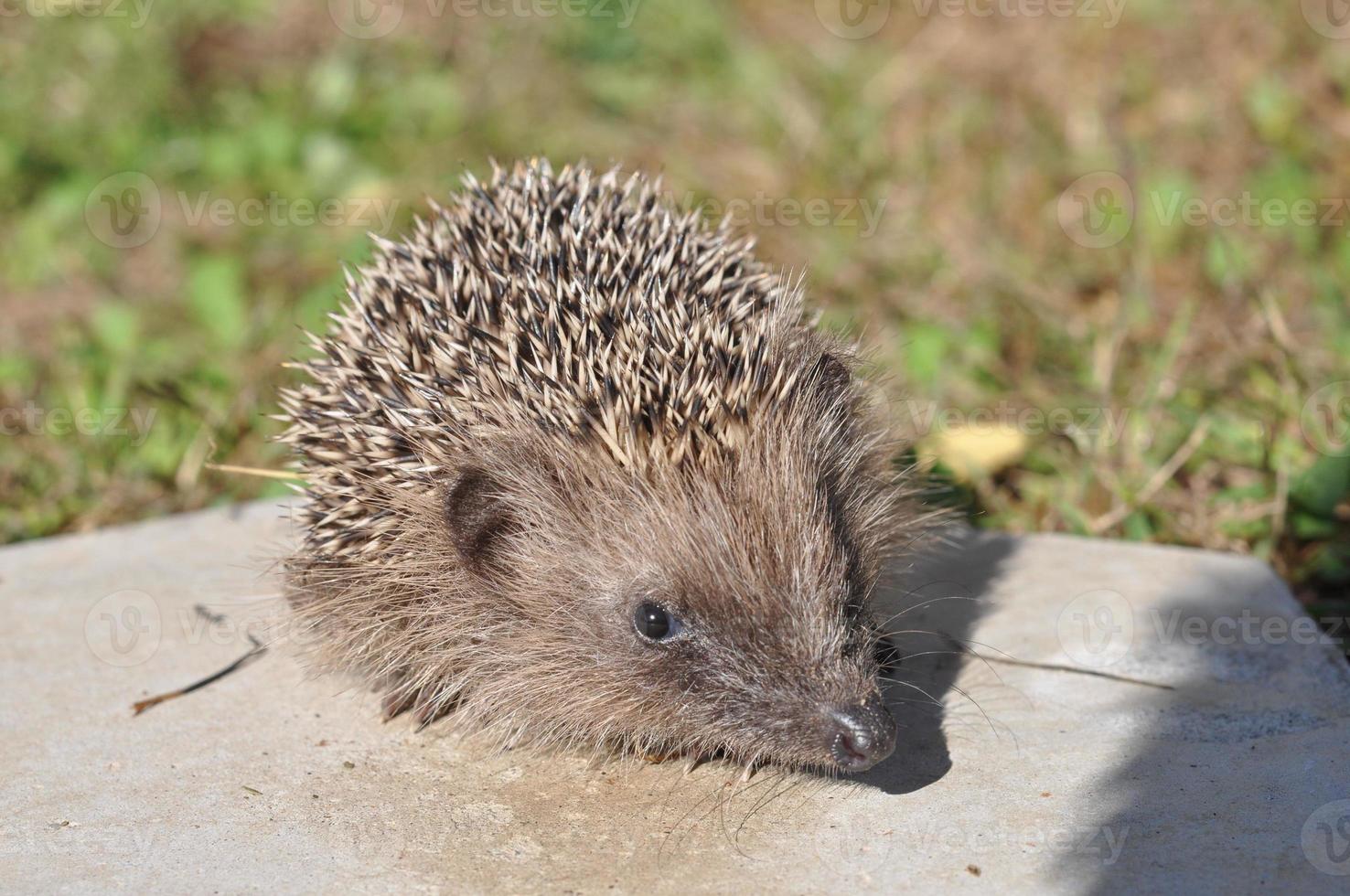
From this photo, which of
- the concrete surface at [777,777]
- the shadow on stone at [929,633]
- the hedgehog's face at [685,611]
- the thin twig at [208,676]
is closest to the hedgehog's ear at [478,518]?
the hedgehog's face at [685,611]

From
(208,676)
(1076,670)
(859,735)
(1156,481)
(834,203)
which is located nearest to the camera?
(859,735)

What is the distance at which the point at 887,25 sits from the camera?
27.6 feet

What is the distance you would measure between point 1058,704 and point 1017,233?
12.4ft

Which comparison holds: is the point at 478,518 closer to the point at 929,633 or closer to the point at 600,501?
the point at 600,501

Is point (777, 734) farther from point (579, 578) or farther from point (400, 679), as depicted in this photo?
point (400, 679)

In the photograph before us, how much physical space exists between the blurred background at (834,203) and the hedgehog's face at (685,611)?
1.11 m

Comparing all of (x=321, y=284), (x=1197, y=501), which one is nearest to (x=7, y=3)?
(x=321, y=284)

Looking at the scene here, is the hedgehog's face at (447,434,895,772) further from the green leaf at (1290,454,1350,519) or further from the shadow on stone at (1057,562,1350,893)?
the green leaf at (1290,454,1350,519)

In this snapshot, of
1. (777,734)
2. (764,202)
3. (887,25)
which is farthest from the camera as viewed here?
(887,25)

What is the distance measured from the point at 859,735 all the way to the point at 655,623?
573 millimetres

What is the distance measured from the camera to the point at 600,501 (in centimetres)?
325

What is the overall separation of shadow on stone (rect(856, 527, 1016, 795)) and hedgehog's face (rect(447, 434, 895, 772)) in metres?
0.27

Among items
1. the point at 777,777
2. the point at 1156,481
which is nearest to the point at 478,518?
the point at 777,777

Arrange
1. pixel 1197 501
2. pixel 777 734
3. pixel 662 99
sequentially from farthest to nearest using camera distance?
pixel 662 99 → pixel 1197 501 → pixel 777 734
